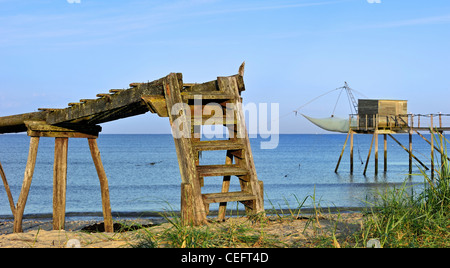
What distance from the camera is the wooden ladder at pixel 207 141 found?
5969 millimetres

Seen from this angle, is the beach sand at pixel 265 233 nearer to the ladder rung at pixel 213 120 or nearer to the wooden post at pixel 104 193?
the ladder rung at pixel 213 120

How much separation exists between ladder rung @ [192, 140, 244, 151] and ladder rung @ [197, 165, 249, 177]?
0.87 ft

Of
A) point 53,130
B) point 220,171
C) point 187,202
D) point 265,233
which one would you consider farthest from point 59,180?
point 265,233

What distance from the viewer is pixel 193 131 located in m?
6.77

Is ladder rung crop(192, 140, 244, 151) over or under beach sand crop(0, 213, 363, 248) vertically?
over

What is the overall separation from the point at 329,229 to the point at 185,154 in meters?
2.09

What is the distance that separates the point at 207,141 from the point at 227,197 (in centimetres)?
82

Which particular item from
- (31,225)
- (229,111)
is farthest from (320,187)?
(229,111)

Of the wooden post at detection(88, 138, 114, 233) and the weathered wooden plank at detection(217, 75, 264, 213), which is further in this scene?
the wooden post at detection(88, 138, 114, 233)

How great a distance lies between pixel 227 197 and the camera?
6.11 m

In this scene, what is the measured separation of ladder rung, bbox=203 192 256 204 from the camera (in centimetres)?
600

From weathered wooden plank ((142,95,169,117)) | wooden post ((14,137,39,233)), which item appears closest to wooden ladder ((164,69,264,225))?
weathered wooden plank ((142,95,169,117))

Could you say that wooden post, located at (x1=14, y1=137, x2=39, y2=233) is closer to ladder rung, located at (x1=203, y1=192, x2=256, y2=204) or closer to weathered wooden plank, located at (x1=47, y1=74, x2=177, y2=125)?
weathered wooden plank, located at (x1=47, y1=74, x2=177, y2=125)
